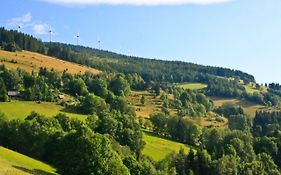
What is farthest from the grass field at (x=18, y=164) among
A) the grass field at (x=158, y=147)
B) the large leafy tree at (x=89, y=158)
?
the grass field at (x=158, y=147)

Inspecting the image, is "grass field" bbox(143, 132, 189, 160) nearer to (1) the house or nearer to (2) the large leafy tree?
(2) the large leafy tree

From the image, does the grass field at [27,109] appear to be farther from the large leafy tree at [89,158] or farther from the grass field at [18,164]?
the large leafy tree at [89,158]

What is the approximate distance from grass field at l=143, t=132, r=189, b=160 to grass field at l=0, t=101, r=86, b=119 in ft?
94.5

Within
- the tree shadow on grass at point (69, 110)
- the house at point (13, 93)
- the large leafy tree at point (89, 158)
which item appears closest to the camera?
the large leafy tree at point (89, 158)

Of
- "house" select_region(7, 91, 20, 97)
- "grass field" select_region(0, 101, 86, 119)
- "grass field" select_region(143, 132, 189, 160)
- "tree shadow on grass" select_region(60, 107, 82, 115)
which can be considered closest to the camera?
"grass field" select_region(143, 132, 189, 160)

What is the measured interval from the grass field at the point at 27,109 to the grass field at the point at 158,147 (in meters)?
28.8

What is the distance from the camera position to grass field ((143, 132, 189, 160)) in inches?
5576

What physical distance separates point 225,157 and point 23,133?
50.1m

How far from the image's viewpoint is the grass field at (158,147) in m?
142

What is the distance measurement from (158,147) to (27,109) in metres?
49.5

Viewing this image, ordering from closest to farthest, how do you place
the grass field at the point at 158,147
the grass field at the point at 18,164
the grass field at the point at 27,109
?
the grass field at the point at 18,164
the grass field at the point at 158,147
the grass field at the point at 27,109

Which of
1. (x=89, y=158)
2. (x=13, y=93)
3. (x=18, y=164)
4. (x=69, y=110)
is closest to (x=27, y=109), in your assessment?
(x=69, y=110)

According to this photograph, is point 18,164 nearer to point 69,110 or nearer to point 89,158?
point 89,158

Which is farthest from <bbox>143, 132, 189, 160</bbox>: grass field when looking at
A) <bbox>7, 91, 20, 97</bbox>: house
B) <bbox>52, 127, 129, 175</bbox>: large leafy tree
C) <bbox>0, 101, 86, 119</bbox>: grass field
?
<bbox>7, 91, 20, 97</bbox>: house
